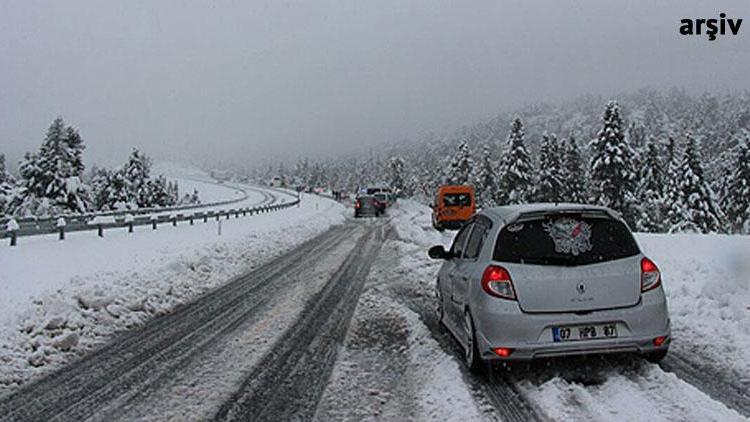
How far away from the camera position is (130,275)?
11844 mm

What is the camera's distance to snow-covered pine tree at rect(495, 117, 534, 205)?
50.7 meters

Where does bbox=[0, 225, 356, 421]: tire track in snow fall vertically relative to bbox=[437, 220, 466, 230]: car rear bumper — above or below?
above

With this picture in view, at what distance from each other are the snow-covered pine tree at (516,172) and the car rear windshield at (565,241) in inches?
1816

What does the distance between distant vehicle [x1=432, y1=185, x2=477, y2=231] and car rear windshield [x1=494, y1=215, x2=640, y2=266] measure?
25164 mm

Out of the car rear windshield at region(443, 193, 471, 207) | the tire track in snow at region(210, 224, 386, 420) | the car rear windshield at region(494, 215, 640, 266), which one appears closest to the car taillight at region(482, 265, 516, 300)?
the car rear windshield at region(494, 215, 640, 266)

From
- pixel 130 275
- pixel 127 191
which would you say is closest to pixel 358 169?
pixel 127 191

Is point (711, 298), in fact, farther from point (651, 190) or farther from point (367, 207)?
point (651, 190)

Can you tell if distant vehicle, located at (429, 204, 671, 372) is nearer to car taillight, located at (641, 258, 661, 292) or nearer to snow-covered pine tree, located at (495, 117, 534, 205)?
car taillight, located at (641, 258, 661, 292)

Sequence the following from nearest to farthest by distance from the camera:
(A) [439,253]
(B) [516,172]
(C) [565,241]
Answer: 1. (C) [565,241]
2. (A) [439,253]
3. (B) [516,172]

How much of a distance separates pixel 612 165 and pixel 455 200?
16.5 metres

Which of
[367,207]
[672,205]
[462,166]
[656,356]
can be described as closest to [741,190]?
[672,205]

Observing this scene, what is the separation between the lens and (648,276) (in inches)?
205

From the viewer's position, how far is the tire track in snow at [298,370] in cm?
474

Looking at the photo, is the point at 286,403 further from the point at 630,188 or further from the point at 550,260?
the point at 630,188
